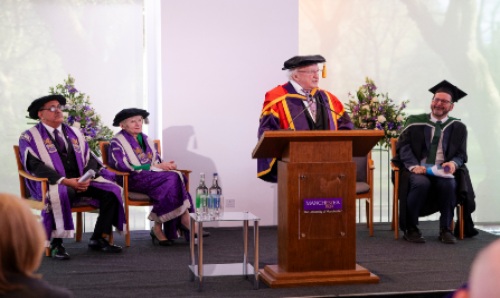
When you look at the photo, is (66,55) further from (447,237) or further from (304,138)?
(447,237)

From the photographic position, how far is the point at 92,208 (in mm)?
6281

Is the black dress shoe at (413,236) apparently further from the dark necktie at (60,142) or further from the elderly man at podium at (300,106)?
the dark necktie at (60,142)

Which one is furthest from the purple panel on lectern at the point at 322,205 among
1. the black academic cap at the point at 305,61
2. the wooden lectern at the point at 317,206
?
the black academic cap at the point at 305,61

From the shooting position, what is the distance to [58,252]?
6.05 m

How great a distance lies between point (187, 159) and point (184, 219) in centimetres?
88

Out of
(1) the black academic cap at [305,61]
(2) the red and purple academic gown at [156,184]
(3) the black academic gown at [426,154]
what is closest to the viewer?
(1) the black academic cap at [305,61]

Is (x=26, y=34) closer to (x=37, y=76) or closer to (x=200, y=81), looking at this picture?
(x=37, y=76)

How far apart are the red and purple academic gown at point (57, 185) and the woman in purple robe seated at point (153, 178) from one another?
0.24 meters

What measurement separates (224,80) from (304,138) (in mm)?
2830

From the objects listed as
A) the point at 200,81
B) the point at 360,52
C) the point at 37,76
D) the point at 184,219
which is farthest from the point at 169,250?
the point at 360,52

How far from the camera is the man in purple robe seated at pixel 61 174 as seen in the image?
6031 mm

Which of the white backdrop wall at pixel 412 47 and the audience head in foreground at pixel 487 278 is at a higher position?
the white backdrop wall at pixel 412 47

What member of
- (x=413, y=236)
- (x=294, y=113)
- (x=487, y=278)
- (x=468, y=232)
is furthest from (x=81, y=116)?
(x=487, y=278)

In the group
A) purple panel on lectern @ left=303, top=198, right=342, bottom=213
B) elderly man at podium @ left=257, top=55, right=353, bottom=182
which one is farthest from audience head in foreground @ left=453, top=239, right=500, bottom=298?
elderly man at podium @ left=257, top=55, right=353, bottom=182
